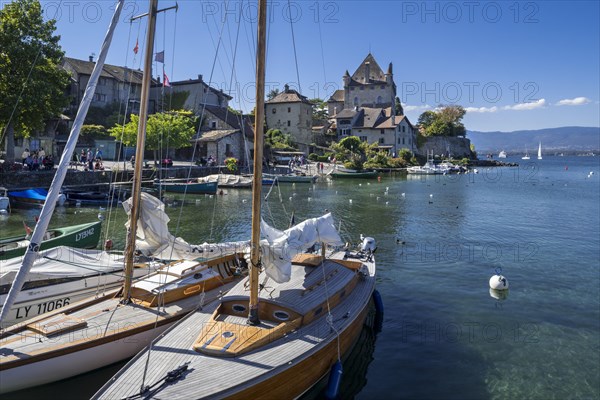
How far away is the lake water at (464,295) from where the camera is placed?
13312 mm

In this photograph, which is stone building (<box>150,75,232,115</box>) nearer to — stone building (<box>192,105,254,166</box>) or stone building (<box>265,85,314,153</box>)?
stone building (<box>192,105,254,166</box>)

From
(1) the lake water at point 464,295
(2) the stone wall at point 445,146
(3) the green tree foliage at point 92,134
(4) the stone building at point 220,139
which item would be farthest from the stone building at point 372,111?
(1) the lake water at point 464,295

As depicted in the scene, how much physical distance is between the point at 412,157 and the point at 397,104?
31.6 m

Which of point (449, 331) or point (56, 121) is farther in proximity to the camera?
point (56, 121)

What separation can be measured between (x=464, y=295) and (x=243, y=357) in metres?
Result: 13.7

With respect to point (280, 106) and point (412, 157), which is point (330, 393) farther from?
point (412, 157)

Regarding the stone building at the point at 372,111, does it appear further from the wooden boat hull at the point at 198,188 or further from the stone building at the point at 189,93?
the wooden boat hull at the point at 198,188

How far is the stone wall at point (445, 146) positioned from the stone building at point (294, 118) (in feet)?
138

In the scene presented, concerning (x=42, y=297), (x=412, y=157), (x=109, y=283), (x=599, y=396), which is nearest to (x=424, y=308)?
(x=599, y=396)

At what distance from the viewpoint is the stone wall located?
129 m

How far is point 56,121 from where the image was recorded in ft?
210

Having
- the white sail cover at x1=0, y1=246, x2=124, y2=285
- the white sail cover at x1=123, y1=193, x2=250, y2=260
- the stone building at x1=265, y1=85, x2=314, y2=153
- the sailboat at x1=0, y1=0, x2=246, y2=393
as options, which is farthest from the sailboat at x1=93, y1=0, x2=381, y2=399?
the stone building at x1=265, y1=85, x2=314, y2=153

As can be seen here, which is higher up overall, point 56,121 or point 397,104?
point 397,104

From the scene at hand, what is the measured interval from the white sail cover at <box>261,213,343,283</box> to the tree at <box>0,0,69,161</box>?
3511 cm
